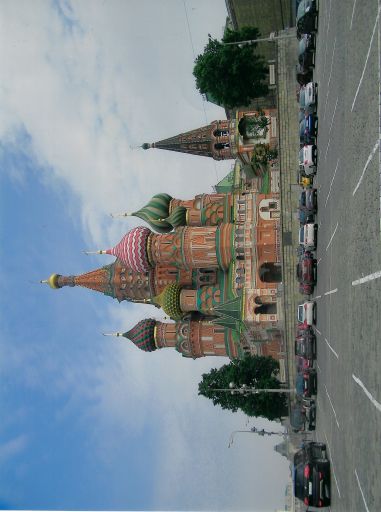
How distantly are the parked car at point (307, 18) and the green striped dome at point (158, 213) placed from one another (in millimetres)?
20209


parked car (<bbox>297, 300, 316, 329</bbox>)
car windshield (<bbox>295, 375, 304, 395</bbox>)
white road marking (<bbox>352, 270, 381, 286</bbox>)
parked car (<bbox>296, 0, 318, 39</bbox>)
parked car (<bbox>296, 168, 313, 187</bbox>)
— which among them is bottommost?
car windshield (<bbox>295, 375, 304, 395</bbox>)

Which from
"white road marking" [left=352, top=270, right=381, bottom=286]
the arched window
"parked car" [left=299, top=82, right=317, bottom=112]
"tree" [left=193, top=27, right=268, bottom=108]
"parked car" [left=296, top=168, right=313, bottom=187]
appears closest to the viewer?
"white road marking" [left=352, top=270, right=381, bottom=286]

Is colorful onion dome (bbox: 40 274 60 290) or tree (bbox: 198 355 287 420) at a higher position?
colorful onion dome (bbox: 40 274 60 290)

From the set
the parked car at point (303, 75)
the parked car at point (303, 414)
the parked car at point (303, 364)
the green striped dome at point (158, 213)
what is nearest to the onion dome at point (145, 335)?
the green striped dome at point (158, 213)

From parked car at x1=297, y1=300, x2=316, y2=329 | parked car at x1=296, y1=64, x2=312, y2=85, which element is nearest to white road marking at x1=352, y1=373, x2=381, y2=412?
parked car at x1=297, y1=300, x2=316, y2=329

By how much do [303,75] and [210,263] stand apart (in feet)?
48.4

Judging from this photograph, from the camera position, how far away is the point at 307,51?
3195 cm

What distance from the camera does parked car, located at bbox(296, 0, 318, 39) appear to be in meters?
29.9

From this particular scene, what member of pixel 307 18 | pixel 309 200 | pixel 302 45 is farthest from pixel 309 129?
pixel 307 18

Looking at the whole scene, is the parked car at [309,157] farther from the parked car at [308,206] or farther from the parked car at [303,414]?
the parked car at [303,414]

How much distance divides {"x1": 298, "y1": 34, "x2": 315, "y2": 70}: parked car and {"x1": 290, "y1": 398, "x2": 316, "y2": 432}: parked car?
1839 cm

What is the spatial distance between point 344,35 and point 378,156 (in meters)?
7.90

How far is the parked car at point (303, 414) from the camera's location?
104 ft

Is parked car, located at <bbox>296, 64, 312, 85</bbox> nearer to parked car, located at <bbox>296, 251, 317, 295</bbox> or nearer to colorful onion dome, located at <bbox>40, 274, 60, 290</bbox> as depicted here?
parked car, located at <bbox>296, 251, 317, 295</bbox>
